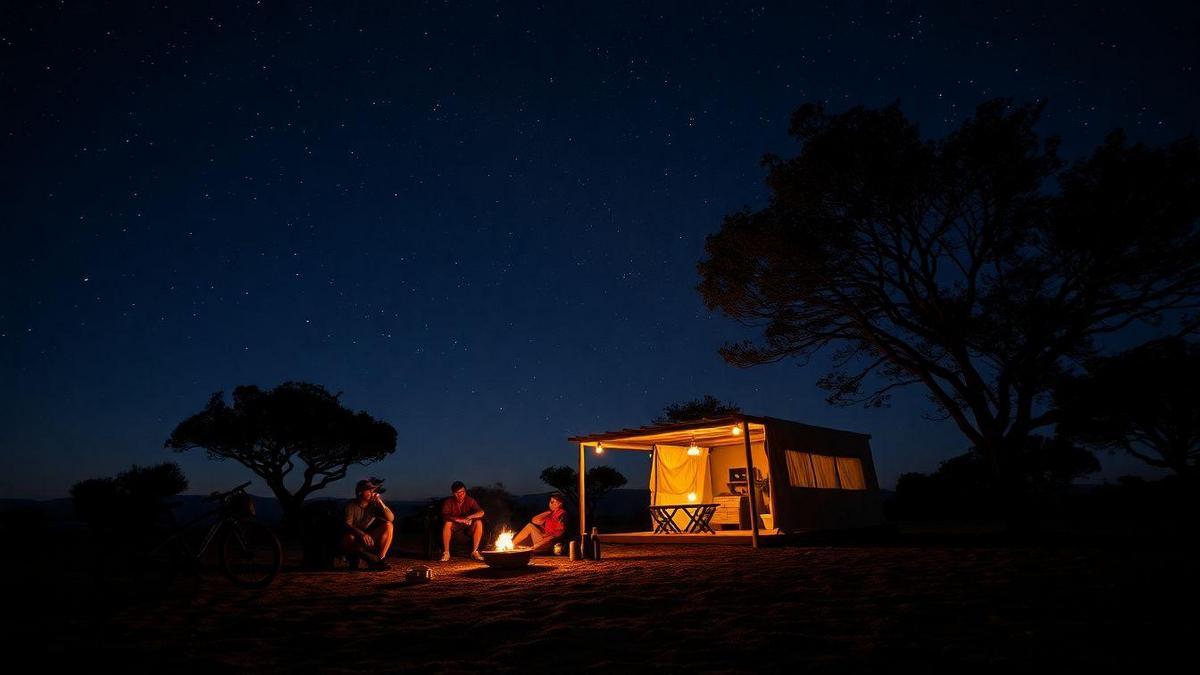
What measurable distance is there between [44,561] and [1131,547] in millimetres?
14365

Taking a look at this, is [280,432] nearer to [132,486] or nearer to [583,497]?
[132,486]

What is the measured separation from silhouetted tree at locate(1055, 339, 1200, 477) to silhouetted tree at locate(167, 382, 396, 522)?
23155mm

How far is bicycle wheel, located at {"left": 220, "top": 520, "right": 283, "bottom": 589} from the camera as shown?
6.07 m

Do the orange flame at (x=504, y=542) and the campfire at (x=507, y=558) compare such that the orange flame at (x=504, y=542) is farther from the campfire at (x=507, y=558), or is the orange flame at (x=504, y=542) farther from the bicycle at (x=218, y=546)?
the bicycle at (x=218, y=546)

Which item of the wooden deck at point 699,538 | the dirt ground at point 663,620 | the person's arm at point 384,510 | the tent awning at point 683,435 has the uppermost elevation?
the tent awning at point 683,435

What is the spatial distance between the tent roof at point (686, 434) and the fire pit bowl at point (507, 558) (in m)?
4.21

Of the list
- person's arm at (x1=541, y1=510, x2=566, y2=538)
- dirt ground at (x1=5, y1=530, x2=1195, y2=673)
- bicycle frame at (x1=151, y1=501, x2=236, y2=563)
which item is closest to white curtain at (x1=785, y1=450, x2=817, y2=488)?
person's arm at (x1=541, y1=510, x2=566, y2=538)

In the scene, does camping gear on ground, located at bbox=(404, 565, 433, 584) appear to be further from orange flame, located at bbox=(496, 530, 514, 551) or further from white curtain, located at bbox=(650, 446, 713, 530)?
white curtain, located at bbox=(650, 446, 713, 530)

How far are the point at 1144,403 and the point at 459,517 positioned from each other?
61.9 feet

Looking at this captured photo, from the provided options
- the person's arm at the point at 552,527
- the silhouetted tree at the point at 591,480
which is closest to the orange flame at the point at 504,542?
the person's arm at the point at 552,527

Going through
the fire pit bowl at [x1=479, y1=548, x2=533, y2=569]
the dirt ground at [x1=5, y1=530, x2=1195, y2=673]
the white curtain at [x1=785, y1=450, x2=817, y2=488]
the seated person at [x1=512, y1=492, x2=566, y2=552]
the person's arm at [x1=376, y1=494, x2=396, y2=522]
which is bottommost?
the dirt ground at [x1=5, y1=530, x2=1195, y2=673]

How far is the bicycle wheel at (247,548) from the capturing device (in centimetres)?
607

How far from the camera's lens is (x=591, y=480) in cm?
3356

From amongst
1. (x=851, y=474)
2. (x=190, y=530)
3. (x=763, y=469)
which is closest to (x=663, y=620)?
(x=190, y=530)
